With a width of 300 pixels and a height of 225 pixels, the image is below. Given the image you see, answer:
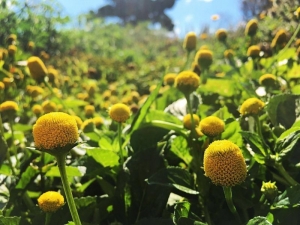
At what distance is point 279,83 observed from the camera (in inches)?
80.2

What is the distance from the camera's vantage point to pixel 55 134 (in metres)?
0.91

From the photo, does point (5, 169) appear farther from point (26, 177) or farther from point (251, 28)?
point (251, 28)

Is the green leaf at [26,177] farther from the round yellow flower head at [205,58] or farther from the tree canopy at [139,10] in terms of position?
the tree canopy at [139,10]

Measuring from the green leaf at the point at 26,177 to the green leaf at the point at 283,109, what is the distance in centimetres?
73

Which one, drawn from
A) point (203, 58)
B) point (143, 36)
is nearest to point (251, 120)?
point (203, 58)

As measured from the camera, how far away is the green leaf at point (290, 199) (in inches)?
39.9

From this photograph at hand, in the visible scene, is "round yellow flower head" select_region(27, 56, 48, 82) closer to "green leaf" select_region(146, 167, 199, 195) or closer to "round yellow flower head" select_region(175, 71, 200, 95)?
"round yellow flower head" select_region(175, 71, 200, 95)

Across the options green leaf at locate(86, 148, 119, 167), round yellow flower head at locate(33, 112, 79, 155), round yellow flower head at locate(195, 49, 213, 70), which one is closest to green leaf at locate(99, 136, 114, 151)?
green leaf at locate(86, 148, 119, 167)

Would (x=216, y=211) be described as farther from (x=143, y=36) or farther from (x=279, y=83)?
(x=143, y=36)

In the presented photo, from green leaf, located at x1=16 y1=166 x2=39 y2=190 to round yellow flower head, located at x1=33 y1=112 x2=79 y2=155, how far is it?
471mm

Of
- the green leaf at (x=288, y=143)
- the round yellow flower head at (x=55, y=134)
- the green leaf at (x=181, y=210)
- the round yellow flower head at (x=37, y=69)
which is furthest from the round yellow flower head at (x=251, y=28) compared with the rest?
the round yellow flower head at (x=55, y=134)

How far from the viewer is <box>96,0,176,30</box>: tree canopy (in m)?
30.9

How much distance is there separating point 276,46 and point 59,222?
140cm

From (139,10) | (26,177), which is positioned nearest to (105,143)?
(26,177)
